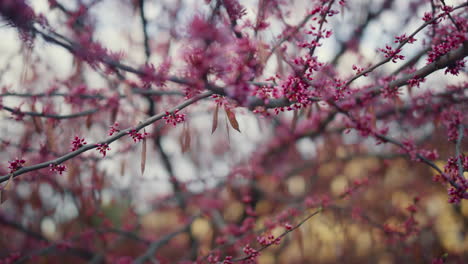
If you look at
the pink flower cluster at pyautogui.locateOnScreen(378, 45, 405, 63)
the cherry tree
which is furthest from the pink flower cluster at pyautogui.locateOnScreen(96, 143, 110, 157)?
the pink flower cluster at pyautogui.locateOnScreen(378, 45, 405, 63)

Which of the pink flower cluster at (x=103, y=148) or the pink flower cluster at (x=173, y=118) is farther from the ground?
the pink flower cluster at (x=173, y=118)

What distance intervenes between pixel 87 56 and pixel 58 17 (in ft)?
3.61

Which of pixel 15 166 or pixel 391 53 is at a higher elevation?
pixel 391 53

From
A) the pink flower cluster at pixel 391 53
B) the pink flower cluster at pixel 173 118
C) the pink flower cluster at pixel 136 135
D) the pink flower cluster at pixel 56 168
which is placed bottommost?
the pink flower cluster at pixel 56 168

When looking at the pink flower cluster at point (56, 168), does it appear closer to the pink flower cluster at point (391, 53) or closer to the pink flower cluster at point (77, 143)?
the pink flower cluster at point (77, 143)

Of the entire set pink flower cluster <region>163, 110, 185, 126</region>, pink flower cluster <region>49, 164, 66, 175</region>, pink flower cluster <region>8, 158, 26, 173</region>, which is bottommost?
pink flower cluster <region>49, 164, 66, 175</region>

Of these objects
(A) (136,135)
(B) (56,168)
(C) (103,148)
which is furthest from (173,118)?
(B) (56,168)

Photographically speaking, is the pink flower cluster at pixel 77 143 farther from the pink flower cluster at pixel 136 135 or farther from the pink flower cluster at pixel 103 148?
the pink flower cluster at pixel 136 135

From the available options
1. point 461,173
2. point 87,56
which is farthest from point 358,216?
point 87,56

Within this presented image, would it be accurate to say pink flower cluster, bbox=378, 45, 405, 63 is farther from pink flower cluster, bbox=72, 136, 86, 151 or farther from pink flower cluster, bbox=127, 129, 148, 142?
pink flower cluster, bbox=72, 136, 86, 151

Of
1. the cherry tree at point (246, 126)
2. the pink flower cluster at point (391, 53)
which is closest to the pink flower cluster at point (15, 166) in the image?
the cherry tree at point (246, 126)

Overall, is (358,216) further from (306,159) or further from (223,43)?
(306,159)

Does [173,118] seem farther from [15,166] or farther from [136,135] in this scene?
[15,166]

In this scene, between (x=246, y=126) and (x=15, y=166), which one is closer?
(x=15, y=166)
